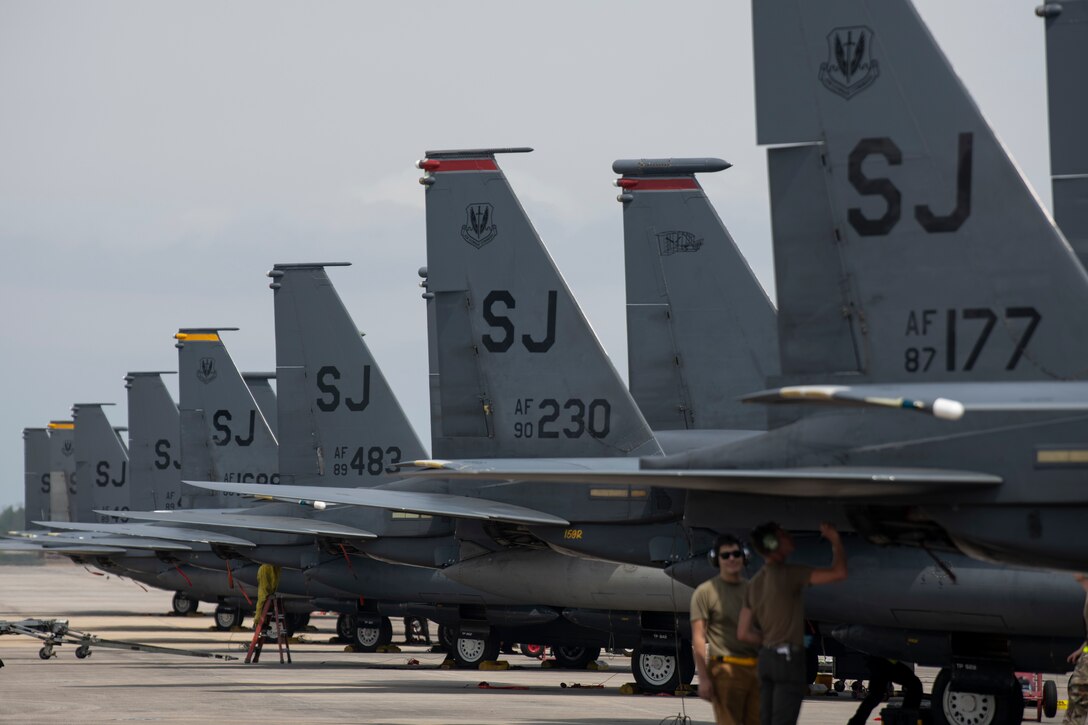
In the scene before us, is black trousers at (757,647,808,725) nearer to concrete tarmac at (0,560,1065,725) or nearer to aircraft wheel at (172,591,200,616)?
concrete tarmac at (0,560,1065,725)

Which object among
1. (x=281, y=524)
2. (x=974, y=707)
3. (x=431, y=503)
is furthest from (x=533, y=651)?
(x=974, y=707)

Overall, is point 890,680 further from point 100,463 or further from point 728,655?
point 100,463

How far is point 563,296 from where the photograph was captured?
66.5ft

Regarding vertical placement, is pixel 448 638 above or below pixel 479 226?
below

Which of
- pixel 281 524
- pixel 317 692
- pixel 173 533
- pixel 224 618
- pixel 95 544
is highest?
pixel 281 524

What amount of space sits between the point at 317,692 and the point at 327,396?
8796mm

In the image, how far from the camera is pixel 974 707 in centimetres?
1392

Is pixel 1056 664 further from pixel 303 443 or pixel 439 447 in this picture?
pixel 303 443

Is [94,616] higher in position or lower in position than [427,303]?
lower

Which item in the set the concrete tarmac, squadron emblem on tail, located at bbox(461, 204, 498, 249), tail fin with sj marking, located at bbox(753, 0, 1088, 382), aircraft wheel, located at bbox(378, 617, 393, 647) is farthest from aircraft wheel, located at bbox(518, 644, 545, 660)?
tail fin with sj marking, located at bbox(753, 0, 1088, 382)

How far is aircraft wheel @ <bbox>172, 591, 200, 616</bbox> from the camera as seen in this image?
43.5 meters

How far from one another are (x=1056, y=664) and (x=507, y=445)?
8.30 metres

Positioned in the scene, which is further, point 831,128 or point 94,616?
point 94,616

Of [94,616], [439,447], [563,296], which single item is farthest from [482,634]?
[94,616]
